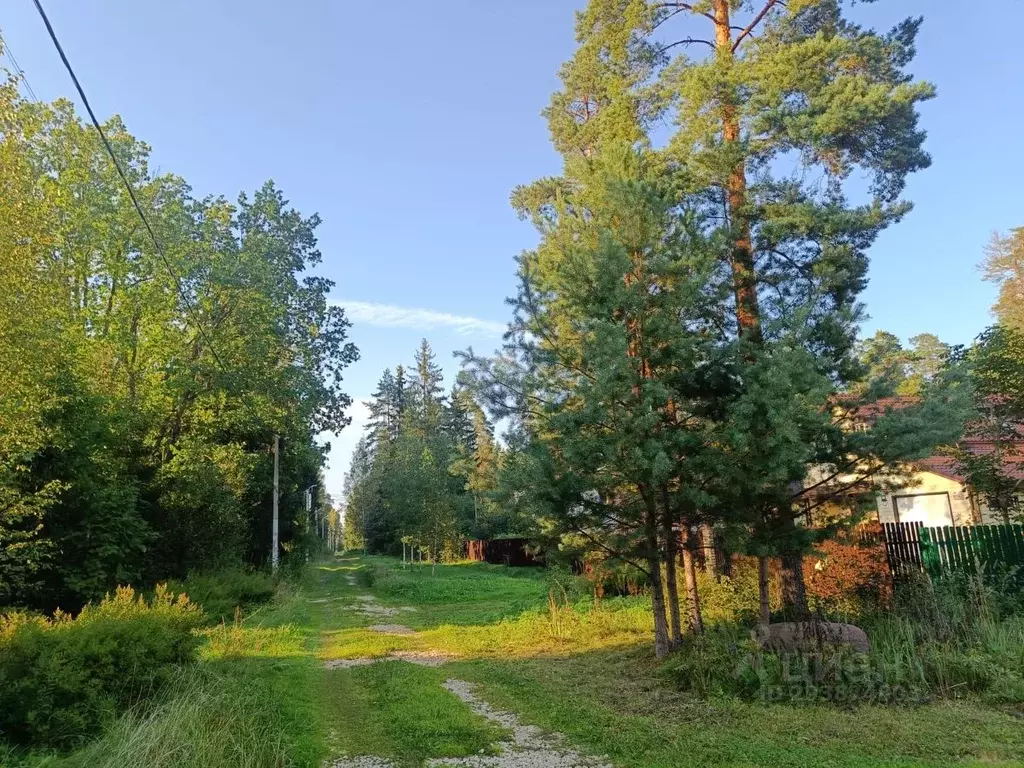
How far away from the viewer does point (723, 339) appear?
8.48m

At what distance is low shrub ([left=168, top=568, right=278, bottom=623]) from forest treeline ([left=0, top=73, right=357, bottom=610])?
1213 mm

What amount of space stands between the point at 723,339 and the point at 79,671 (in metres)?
8.02

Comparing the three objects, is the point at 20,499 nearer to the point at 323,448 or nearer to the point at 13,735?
the point at 13,735

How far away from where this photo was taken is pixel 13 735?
550 centimetres

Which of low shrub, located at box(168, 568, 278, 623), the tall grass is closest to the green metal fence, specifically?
the tall grass

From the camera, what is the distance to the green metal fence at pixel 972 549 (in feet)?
30.3

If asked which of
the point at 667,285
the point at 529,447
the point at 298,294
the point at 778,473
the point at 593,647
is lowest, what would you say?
the point at 593,647

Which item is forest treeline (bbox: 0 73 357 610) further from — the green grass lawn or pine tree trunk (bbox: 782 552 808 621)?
Answer: pine tree trunk (bbox: 782 552 808 621)

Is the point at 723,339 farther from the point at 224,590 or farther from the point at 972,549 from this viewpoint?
the point at 224,590

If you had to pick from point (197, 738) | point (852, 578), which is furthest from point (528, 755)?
point (852, 578)

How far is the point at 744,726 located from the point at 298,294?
19.3m

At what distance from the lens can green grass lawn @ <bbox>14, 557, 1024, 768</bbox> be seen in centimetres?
469

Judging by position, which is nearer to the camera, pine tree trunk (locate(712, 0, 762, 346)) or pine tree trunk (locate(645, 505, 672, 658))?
pine tree trunk (locate(645, 505, 672, 658))

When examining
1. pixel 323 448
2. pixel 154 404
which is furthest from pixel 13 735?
pixel 323 448
